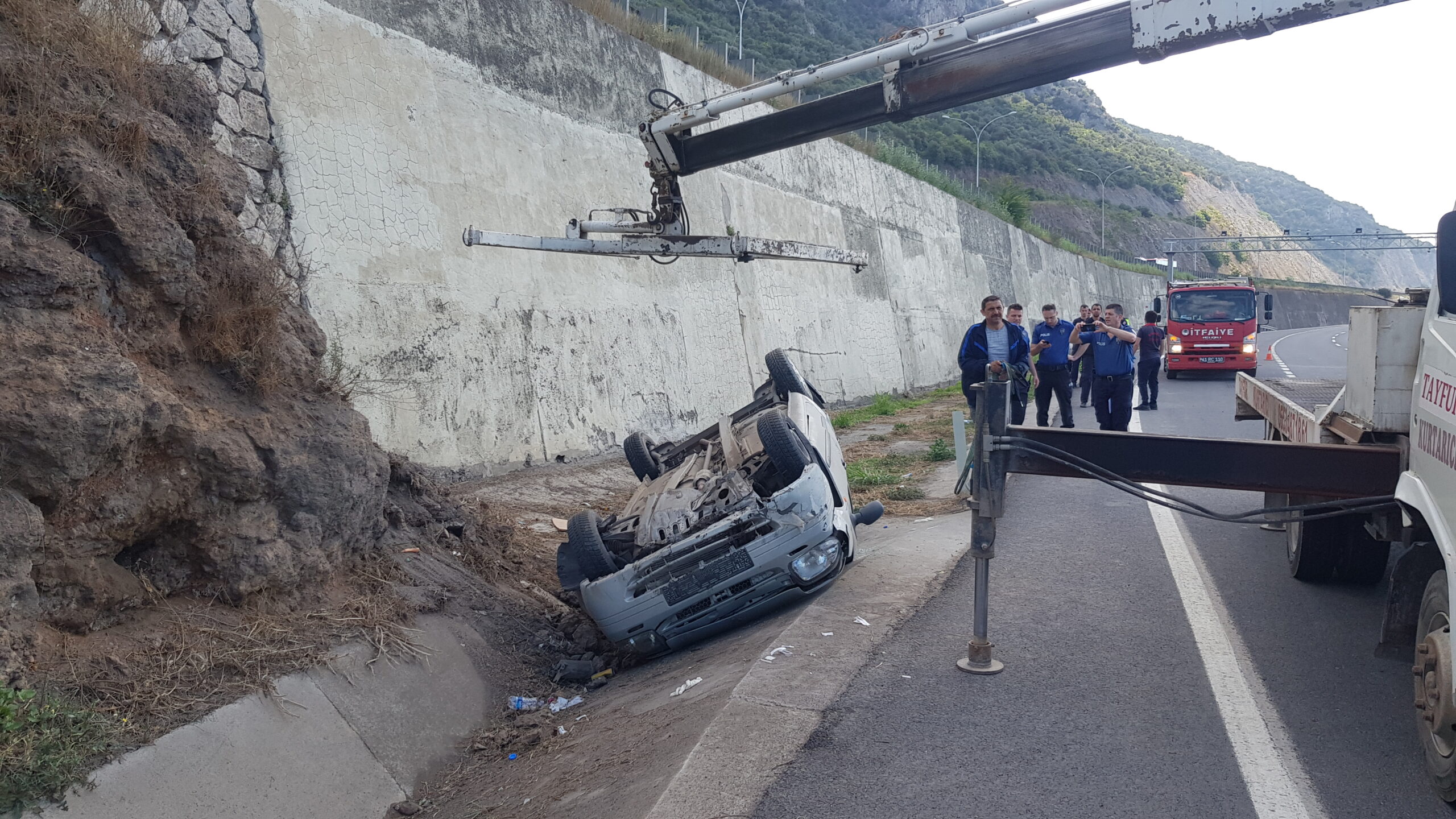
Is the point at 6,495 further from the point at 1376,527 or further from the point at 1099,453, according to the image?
the point at 1376,527

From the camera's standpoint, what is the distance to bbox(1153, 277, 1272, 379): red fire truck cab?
2564 centimetres

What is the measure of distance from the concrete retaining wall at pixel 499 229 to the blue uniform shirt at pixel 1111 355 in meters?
5.85

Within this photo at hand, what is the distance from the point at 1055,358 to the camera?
39.6 ft

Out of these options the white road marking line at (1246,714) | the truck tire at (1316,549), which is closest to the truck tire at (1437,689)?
the white road marking line at (1246,714)

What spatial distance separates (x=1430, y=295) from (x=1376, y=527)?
3.78 ft

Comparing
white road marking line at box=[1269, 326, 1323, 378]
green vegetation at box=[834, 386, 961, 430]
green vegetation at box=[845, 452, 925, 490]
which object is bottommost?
white road marking line at box=[1269, 326, 1323, 378]

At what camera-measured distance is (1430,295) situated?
414 cm

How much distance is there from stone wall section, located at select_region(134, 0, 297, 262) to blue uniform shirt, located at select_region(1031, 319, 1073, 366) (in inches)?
330

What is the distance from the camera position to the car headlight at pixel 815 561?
6109 millimetres

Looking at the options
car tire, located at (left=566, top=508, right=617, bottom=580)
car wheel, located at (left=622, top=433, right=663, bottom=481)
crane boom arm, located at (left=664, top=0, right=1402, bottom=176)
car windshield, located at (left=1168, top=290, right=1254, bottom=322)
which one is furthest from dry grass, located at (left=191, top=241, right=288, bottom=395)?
car windshield, located at (left=1168, top=290, right=1254, bottom=322)

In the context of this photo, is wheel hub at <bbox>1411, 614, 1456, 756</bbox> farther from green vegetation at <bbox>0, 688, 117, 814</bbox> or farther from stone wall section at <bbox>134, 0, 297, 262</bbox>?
stone wall section at <bbox>134, 0, 297, 262</bbox>

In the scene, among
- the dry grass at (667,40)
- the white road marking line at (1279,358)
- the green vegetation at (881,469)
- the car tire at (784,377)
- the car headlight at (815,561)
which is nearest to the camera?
the car headlight at (815,561)

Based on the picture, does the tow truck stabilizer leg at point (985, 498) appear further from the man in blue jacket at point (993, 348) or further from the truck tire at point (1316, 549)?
the man in blue jacket at point (993, 348)

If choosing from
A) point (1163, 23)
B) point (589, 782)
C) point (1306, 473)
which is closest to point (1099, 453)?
point (1306, 473)
